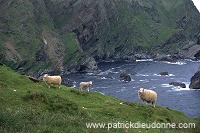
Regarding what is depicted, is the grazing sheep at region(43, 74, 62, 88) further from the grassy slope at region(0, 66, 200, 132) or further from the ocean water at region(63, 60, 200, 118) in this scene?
the ocean water at region(63, 60, 200, 118)

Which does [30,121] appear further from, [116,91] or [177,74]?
[177,74]

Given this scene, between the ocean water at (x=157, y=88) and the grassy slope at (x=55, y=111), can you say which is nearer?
the grassy slope at (x=55, y=111)

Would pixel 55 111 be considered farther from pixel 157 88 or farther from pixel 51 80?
pixel 157 88

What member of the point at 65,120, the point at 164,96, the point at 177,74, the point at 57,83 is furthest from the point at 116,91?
the point at 65,120

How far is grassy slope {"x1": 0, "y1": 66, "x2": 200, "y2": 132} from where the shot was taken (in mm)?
19250

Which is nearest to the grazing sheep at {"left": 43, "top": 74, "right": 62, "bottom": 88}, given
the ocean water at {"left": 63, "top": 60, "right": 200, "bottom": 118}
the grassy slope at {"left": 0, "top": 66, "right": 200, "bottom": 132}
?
the grassy slope at {"left": 0, "top": 66, "right": 200, "bottom": 132}

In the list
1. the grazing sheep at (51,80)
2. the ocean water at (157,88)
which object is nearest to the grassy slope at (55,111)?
the grazing sheep at (51,80)

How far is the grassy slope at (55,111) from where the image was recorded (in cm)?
1925

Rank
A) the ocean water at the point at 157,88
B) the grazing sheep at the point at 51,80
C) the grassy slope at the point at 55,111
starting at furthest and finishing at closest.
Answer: the ocean water at the point at 157,88, the grazing sheep at the point at 51,80, the grassy slope at the point at 55,111

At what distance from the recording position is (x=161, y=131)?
96.2 feet

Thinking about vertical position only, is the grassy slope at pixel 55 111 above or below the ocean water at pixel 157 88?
below

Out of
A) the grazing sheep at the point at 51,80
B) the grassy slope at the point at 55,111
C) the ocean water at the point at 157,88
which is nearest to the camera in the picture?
the grassy slope at the point at 55,111

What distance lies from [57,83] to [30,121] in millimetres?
24278

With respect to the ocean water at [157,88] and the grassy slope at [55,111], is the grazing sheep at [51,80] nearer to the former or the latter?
the grassy slope at [55,111]
